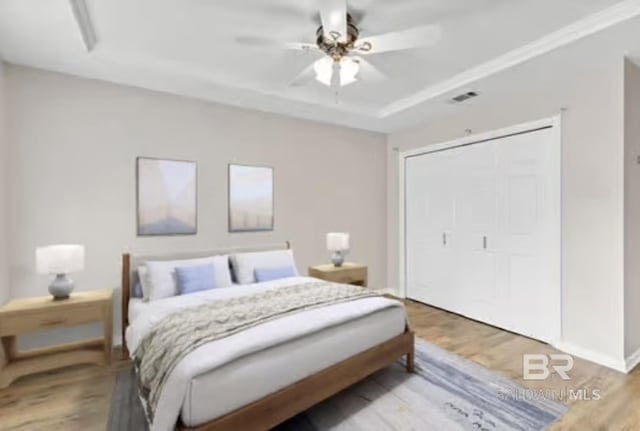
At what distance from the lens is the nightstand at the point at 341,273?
4.15 metres

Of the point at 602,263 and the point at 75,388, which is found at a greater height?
the point at 602,263

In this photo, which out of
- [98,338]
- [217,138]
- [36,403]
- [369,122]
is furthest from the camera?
[369,122]

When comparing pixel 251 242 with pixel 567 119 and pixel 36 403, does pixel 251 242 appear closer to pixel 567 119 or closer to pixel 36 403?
pixel 36 403

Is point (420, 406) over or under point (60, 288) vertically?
under

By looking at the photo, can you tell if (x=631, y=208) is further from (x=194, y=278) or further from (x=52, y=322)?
(x=52, y=322)

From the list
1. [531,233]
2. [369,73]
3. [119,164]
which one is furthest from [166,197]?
[531,233]

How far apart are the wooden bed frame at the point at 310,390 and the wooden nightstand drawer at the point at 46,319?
171 centimetres

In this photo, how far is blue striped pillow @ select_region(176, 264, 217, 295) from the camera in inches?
121

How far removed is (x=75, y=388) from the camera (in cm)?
255

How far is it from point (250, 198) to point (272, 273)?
103cm

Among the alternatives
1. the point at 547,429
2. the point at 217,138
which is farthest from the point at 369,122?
the point at 547,429

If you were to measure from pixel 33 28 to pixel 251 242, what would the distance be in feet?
8.89

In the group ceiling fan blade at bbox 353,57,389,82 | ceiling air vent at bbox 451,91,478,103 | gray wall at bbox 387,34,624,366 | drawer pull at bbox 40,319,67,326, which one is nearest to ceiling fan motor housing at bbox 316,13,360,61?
ceiling fan blade at bbox 353,57,389,82

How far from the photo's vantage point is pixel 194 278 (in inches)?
123
